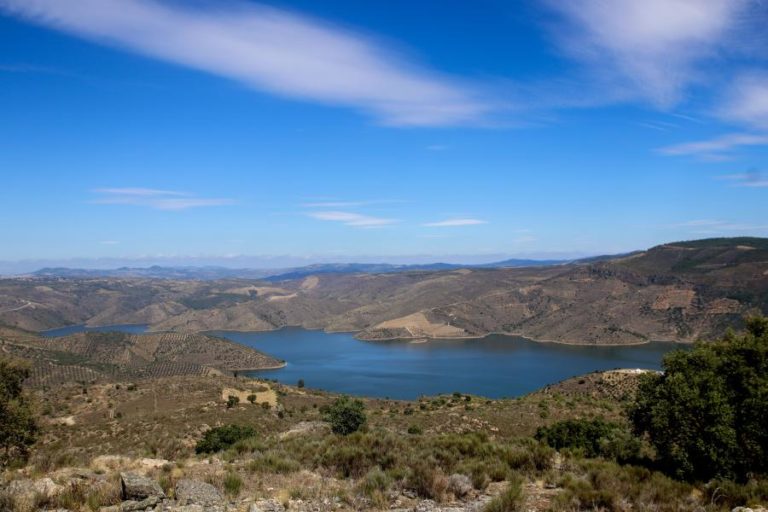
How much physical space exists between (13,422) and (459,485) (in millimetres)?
19130

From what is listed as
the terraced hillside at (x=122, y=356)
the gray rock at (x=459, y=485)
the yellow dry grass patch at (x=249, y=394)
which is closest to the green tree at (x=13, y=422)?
the gray rock at (x=459, y=485)

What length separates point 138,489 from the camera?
10.4m

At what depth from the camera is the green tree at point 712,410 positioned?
13.7 metres

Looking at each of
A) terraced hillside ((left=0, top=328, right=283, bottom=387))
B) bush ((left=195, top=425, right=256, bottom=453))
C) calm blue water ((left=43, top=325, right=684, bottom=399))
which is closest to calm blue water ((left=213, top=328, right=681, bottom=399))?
calm blue water ((left=43, top=325, right=684, bottom=399))

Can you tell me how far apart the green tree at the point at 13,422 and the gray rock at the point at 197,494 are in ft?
42.6

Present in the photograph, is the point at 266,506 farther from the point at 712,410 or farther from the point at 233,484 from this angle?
the point at 712,410

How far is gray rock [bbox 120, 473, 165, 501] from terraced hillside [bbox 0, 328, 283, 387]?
84.1m

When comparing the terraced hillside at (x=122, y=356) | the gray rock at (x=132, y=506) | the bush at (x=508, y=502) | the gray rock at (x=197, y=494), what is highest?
the bush at (x=508, y=502)

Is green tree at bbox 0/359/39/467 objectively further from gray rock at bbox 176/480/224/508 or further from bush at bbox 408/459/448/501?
bush at bbox 408/459/448/501

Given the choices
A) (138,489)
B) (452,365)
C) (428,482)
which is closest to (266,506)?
(138,489)

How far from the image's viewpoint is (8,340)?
98.0 m

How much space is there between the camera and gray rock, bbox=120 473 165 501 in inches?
405

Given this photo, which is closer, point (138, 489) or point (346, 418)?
point (138, 489)

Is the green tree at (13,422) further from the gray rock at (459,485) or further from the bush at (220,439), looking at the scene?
the gray rock at (459,485)
